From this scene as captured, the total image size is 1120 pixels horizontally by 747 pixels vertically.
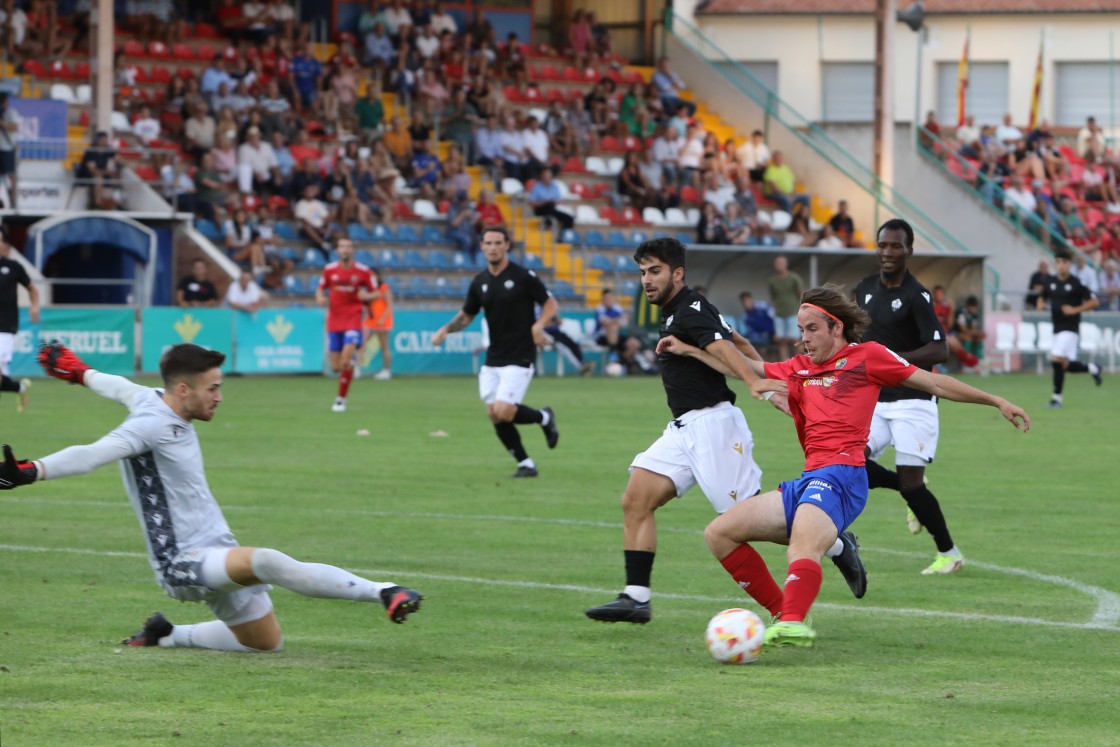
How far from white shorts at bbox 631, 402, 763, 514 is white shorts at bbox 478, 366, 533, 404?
23.8 ft

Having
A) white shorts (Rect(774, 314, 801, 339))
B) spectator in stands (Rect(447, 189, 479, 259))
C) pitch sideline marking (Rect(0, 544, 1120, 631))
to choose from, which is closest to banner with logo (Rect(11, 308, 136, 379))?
spectator in stands (Rect(447, 189, 479, 259))

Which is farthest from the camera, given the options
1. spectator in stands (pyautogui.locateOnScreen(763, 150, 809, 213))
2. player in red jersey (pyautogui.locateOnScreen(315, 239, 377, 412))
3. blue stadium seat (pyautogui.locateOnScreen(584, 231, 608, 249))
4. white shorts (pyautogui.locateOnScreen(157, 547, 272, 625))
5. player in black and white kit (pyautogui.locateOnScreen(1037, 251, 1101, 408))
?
spectator in stands (pyautogui.locateOnScreen(763, 150, 809, 213))

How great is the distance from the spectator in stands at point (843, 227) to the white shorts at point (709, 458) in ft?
98.5

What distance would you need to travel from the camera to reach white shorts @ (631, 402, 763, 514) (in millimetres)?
8297

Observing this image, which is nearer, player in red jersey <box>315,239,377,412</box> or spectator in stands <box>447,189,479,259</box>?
player in red jersey <box>315,239,377,412</box>

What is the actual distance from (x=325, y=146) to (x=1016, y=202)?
53.6 ft

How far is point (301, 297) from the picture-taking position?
3200cm

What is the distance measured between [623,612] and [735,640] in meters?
1.04

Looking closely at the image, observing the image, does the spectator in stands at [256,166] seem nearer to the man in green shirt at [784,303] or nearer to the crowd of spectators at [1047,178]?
the man in green shirt at [784,303]

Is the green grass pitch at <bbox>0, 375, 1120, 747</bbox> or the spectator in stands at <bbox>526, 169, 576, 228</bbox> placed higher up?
the spectator in stands at <bbox>526, 169, 576, 228</bbox>

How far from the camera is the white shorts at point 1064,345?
25.3 meters

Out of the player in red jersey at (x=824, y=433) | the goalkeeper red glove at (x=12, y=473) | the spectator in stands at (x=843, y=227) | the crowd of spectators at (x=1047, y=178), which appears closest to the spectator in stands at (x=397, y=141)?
the spectator in stands at (x=843, y=227)

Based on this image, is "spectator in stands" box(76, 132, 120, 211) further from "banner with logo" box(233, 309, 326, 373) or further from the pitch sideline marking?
the pitch sideline marking

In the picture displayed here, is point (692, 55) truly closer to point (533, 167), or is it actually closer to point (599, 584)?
point (533, 167)
